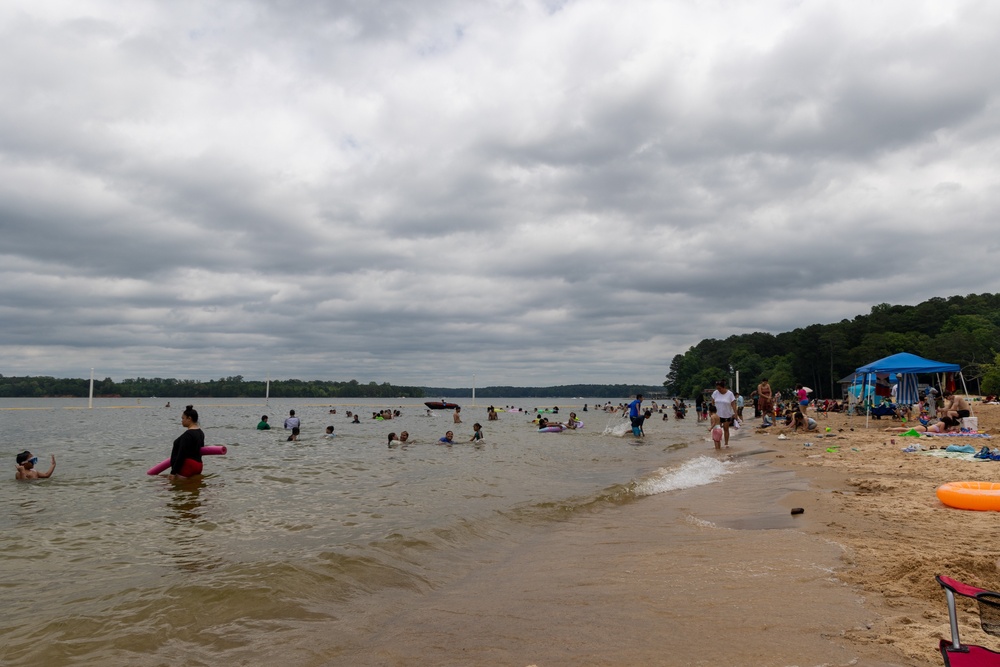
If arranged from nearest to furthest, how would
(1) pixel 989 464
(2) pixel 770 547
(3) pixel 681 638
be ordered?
(3) pixel 681 638
(2) pixel 770 547
(1) pixel 989 464

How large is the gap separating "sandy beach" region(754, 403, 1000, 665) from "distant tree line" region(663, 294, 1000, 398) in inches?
1956

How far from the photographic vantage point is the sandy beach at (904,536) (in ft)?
11.1

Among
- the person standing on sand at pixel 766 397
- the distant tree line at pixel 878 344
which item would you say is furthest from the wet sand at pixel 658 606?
the distant tree line at pixel 878 344

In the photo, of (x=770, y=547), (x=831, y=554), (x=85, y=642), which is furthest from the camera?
(x=770, y=547)

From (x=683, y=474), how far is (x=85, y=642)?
11.1 m

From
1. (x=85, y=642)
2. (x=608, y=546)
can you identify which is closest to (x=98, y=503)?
(x=85, y=642)

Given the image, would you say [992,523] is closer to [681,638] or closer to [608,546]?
[608,546]

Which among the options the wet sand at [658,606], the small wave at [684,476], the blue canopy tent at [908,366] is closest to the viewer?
the wet sand at [658,606]

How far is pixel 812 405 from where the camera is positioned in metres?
48.5

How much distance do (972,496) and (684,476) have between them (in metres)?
5.96

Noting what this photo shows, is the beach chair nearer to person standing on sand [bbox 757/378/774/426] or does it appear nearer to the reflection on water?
the reflection on water

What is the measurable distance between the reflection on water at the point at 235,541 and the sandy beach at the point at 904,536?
3487mm

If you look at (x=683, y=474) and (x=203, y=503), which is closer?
(x=203, y=503)

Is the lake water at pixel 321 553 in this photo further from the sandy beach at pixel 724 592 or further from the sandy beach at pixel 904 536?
the sandy beach at pixel 904 536
